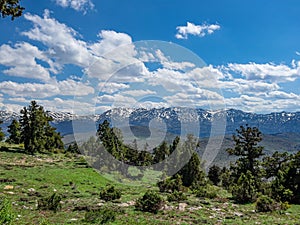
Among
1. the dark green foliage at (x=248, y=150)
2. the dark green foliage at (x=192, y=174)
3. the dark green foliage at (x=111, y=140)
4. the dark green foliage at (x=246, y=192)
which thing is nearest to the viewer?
the dark green foliage at (x=246, y=192)

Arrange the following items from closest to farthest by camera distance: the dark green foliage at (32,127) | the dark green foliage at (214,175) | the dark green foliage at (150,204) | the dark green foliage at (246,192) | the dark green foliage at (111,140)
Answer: the dark green foliage at (150,204), the dark green foliage at (246,192), the dark green foliage at (32,127), the dark green foliage at (111,140), the dark green foliage at (214,175)

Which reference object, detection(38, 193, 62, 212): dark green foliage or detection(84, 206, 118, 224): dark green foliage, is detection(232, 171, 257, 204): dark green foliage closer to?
detection(84, 206, 118, 224): dark green foliage

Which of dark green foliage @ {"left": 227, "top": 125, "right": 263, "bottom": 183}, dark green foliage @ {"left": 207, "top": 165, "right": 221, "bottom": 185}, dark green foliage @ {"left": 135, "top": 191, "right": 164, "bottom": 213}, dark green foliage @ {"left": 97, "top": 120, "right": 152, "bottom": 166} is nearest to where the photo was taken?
dark green foliage @ {"left": 135, "top": 191, "right": 164, "bottom": 213}

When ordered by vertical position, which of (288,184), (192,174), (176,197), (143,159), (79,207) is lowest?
(143,159)

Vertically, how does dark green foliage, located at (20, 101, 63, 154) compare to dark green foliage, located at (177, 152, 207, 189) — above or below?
above

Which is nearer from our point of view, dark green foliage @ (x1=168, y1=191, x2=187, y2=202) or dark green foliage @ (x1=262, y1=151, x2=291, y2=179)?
dark green foliage @ (x1=168, y1=191, x2=187, y2=202)

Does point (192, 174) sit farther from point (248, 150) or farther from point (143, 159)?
point (143, 159)

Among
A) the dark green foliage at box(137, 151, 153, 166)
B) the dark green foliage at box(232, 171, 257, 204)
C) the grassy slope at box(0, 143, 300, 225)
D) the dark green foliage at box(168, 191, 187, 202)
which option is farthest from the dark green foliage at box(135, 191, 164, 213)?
the dark green foliage at box(137, 151, 153, 166)

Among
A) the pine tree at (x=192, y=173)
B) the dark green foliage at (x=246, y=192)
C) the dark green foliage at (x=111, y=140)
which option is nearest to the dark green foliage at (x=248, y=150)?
the pine tree at (x=192, y=173)

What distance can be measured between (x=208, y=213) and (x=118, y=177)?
1256 inches

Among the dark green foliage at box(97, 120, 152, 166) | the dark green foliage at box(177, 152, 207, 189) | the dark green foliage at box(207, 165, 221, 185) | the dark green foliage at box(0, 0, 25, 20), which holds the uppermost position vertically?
the dark green foliage at box(0, 0, 25, 20)

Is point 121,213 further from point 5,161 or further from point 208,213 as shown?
point 5,161

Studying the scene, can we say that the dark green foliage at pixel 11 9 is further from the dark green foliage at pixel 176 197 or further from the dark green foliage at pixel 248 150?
the dark green foliage at pixel 248 150

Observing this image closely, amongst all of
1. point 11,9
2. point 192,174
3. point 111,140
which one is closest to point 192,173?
point 192,174
